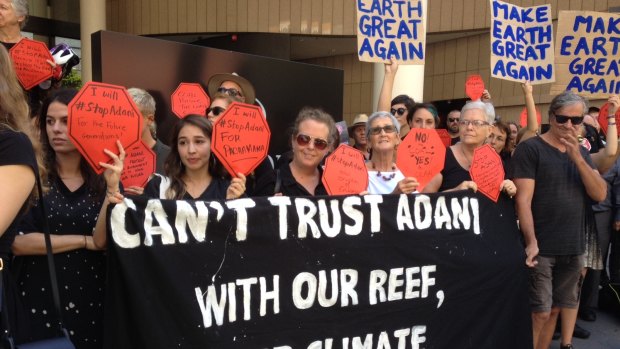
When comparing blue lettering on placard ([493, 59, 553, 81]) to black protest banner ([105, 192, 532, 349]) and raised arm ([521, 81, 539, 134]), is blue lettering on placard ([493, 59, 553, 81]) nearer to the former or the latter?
raised arm ([521, 81, 539, 134])

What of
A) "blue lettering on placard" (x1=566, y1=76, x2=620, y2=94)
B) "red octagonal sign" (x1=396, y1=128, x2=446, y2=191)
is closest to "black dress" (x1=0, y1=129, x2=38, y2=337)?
"red octagonal sign" (x1=396, y1=128, x2=446, y2=191)

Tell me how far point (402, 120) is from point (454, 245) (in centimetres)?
176

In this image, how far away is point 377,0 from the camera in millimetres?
4066

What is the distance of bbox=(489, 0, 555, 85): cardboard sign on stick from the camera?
409 cm

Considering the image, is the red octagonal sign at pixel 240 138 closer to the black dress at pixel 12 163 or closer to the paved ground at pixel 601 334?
the black dress at pixel 12 163

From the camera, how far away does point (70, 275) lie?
2107mm

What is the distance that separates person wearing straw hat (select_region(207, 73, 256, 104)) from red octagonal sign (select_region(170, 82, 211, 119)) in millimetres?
161

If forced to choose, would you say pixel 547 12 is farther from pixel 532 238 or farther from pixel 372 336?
pixel 372 336

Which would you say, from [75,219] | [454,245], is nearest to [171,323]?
[75,219]

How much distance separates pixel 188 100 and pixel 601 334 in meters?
3.89

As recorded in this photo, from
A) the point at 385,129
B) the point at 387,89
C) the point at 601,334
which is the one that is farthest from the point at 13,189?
the point at 601,334

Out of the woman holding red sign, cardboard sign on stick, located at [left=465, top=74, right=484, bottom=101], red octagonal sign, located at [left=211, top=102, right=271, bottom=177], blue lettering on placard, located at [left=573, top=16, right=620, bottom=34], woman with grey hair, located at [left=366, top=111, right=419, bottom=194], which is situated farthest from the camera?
cardboard sign on stick, located at [left=465, top=74, right=484, bottom=101]

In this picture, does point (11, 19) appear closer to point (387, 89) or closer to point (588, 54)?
point (387, 89)

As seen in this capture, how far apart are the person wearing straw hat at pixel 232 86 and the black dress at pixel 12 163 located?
237cm
